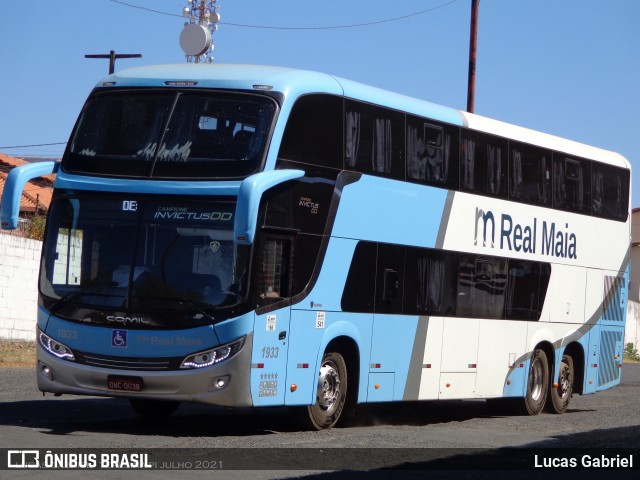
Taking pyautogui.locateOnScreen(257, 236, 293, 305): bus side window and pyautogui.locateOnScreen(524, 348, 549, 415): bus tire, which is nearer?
pyautogui.locateOnScreen(257, 236, 293, 305): bus side window

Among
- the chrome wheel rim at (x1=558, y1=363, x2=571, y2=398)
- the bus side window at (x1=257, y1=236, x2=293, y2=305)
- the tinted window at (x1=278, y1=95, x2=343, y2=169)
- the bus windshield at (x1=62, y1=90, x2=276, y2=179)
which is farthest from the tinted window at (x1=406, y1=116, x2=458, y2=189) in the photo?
the chrome wheel rim at (x1=558, y1=363, x2=571, y2=398)

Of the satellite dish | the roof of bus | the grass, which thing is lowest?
the grass

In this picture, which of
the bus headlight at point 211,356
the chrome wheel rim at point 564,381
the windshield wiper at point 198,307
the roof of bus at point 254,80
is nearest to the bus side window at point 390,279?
the roof of bus at point 254,80

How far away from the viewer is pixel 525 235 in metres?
19.9

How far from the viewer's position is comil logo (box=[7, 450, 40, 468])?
10.7 meters

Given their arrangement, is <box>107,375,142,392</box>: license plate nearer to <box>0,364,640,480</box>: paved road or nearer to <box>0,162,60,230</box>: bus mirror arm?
<box>0,364,640,480</box>: paved road

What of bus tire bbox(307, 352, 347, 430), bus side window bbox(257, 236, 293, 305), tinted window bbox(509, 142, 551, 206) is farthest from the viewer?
tinted window bbox(509, 142, 551, 206)

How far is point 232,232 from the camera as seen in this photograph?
13680mm

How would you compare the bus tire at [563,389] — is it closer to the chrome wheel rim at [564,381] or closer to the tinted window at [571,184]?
the chrome wheel rim at [564,381]

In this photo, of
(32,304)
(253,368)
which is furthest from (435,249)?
(32,304)

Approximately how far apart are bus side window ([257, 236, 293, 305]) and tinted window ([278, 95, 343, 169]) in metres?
0.99

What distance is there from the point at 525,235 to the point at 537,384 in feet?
8.75

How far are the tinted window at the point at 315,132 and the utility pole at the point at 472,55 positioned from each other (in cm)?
1508

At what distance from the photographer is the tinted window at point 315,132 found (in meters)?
14.4
